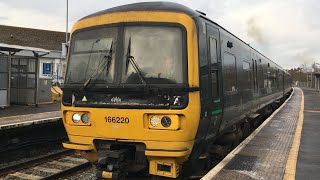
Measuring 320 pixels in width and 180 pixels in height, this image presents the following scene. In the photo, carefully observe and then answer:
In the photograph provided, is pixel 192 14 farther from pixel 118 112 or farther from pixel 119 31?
pixel 118 112

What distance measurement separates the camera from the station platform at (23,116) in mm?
10492

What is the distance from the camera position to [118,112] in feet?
18.3

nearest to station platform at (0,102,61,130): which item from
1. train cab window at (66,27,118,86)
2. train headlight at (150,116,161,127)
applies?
train cab window at (66,27,118,86)

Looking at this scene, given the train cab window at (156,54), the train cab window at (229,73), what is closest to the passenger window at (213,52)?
the train cab window at (229,73)

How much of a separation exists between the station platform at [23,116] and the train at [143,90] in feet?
15.4

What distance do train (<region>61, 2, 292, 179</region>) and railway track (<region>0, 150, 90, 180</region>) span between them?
8.53 feet

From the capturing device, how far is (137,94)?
5480 millimetres

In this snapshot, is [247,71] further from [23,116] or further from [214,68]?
[23,116]

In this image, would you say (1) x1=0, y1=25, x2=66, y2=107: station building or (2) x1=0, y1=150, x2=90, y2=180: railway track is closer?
Answer: (2) x1=0, y1=150, x2=90, y2=180: railway track

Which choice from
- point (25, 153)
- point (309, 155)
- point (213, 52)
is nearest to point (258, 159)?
point (309, 155)

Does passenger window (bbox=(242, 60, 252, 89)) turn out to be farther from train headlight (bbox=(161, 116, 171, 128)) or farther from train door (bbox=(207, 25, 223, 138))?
train headlight (bbox=(161, 116, 171, 128))

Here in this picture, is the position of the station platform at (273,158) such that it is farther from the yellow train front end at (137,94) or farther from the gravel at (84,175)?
the gravel at (84,175)

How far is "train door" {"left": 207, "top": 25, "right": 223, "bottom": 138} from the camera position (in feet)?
20.0

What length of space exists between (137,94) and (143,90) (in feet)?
0.40
